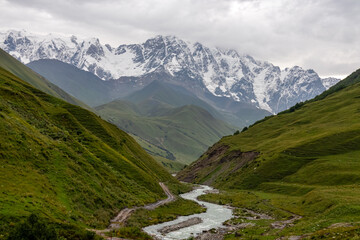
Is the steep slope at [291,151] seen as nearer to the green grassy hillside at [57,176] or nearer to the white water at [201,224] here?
the white water at [201,224]

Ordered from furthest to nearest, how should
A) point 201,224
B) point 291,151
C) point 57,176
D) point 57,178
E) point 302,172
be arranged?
point 291,151 → point 302,172 → point 201,224 → point 57,176 → point 57,178

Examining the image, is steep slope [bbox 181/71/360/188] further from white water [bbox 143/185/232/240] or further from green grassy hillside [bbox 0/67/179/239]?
A: green grassy hillside [bbox 0/67/179/239]

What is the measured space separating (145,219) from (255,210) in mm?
33841

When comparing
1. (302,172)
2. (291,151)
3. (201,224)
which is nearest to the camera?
(201,224)

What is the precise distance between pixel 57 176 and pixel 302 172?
9078cm

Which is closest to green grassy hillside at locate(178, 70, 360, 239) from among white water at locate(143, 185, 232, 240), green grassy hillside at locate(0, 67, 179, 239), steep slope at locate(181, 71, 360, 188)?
steep slope at locate(181, 71, 360, 188)

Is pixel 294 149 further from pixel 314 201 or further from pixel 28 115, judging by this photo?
pixel 28 115

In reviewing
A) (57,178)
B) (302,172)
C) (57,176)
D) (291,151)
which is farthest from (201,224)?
(291,151)

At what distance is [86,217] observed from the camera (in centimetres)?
5419

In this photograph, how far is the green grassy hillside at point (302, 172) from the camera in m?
68.1

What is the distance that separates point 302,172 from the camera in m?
121

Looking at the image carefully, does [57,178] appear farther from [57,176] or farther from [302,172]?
[302,172]

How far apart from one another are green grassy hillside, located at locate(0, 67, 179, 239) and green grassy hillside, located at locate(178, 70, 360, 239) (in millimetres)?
32864

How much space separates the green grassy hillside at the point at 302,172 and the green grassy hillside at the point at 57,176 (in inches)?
1294
